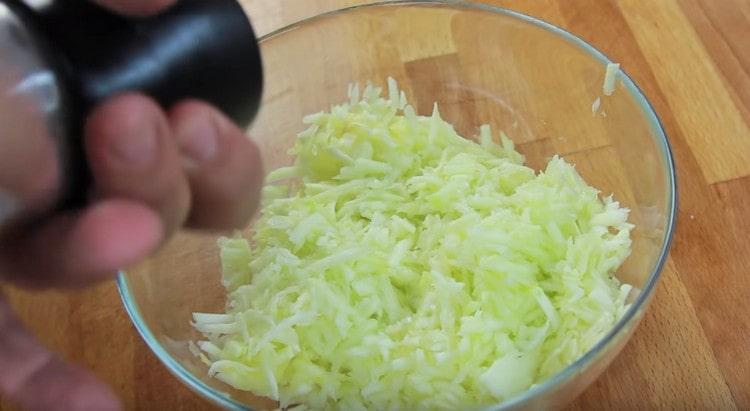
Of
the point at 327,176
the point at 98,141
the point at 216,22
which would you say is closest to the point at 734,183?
the point at 327,176

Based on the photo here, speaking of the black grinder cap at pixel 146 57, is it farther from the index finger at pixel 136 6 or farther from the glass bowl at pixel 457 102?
the glass bowl at pixel 457 102

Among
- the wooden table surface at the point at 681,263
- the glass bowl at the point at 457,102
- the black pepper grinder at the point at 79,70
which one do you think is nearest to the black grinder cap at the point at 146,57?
the black pepper grinder at the point at 79,70

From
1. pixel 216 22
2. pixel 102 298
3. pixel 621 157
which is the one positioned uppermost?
pixel 216 22

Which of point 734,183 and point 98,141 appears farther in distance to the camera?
point 734,183

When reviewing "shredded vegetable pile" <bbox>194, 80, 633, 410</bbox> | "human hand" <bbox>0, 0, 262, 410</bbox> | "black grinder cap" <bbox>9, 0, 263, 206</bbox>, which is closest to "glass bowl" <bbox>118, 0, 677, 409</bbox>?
"shredded vegetable pile" <bbox>194, 80, 633, 410</bbox>

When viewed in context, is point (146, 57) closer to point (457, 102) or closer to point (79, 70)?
point (79, 70)

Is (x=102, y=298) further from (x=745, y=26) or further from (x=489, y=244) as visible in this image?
(x=745, y=26)

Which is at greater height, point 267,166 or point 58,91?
point 58,91

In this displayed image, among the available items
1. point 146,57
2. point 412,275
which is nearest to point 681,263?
point 412,275
